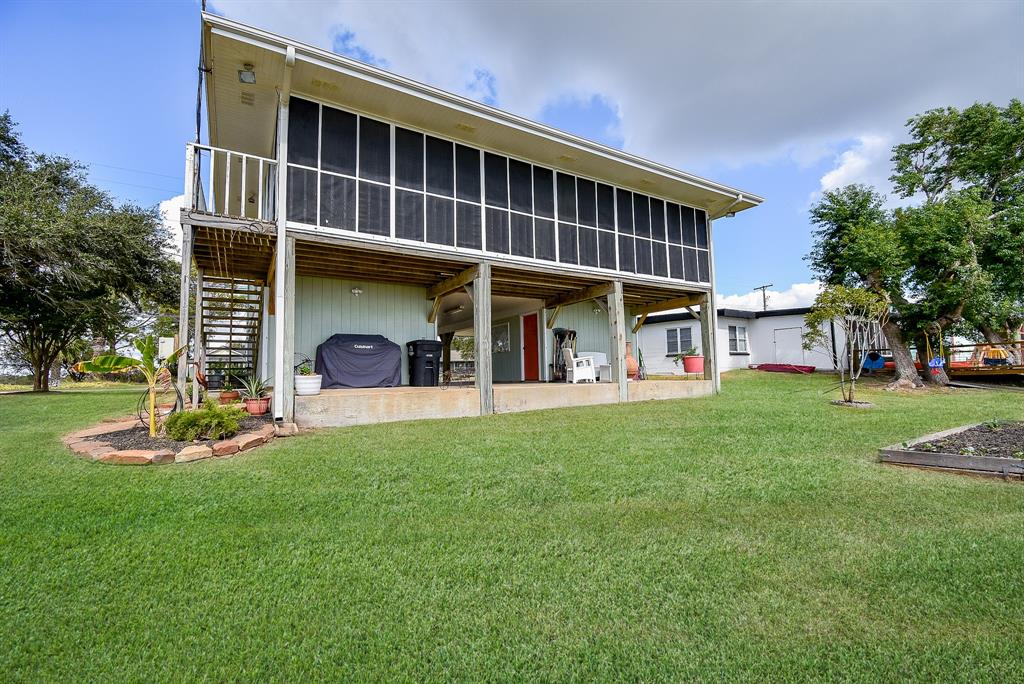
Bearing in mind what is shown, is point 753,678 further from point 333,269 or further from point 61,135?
point 61,135

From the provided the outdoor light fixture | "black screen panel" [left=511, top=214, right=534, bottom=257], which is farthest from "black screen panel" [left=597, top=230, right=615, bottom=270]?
the outdoor light fixture

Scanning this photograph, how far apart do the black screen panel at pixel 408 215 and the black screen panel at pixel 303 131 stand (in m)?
1.43

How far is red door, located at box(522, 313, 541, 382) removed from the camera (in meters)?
13.9

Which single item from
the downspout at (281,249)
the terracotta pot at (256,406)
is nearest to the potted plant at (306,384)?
the downspout at (281,249)

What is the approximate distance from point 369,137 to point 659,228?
705 cm

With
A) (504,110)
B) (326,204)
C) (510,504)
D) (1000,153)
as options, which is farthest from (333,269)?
(1000,153)

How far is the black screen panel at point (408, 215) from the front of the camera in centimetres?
826

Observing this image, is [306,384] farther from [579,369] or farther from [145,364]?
[579,369]

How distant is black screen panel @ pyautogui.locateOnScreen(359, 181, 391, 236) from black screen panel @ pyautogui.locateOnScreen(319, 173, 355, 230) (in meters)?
0.14

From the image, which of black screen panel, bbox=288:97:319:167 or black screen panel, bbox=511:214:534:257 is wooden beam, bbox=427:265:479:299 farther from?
black screen panel, bbox=288:97:319:167

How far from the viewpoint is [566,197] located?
10430mm

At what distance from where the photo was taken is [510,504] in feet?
12.1

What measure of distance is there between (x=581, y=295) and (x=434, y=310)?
360 centimetres

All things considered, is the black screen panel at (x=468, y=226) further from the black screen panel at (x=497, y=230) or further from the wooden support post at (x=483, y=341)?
the wooden support post at (x=483, y=341)
